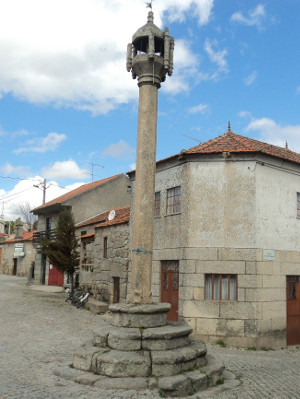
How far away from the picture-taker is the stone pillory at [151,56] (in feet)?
26.6

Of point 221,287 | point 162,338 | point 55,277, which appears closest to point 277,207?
point 221,287

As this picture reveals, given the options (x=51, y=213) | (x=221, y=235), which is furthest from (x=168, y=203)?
(x=51, y=213)

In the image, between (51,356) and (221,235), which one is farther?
(221,235)

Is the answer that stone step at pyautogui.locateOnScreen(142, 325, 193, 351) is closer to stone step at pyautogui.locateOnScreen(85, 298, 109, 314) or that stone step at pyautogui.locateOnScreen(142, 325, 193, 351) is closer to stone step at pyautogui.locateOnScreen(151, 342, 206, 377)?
stone step at pyautogui.locateOnScreen(151, 342, 206, 377)

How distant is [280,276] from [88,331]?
6.17 m

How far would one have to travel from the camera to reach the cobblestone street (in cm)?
609

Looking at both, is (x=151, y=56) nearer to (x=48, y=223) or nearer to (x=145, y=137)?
(x=145, y=137)

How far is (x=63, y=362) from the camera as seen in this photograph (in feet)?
25.0

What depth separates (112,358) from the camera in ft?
21.2

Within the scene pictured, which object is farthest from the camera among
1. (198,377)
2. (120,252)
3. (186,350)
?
(120,252)

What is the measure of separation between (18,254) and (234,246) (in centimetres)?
2703

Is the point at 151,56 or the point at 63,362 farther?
the point at 151,56

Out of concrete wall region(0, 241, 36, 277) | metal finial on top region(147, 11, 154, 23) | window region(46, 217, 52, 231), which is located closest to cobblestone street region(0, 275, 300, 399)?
metal finial on top region(147, 11, 154, 23)

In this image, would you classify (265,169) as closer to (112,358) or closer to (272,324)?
(272,324)
